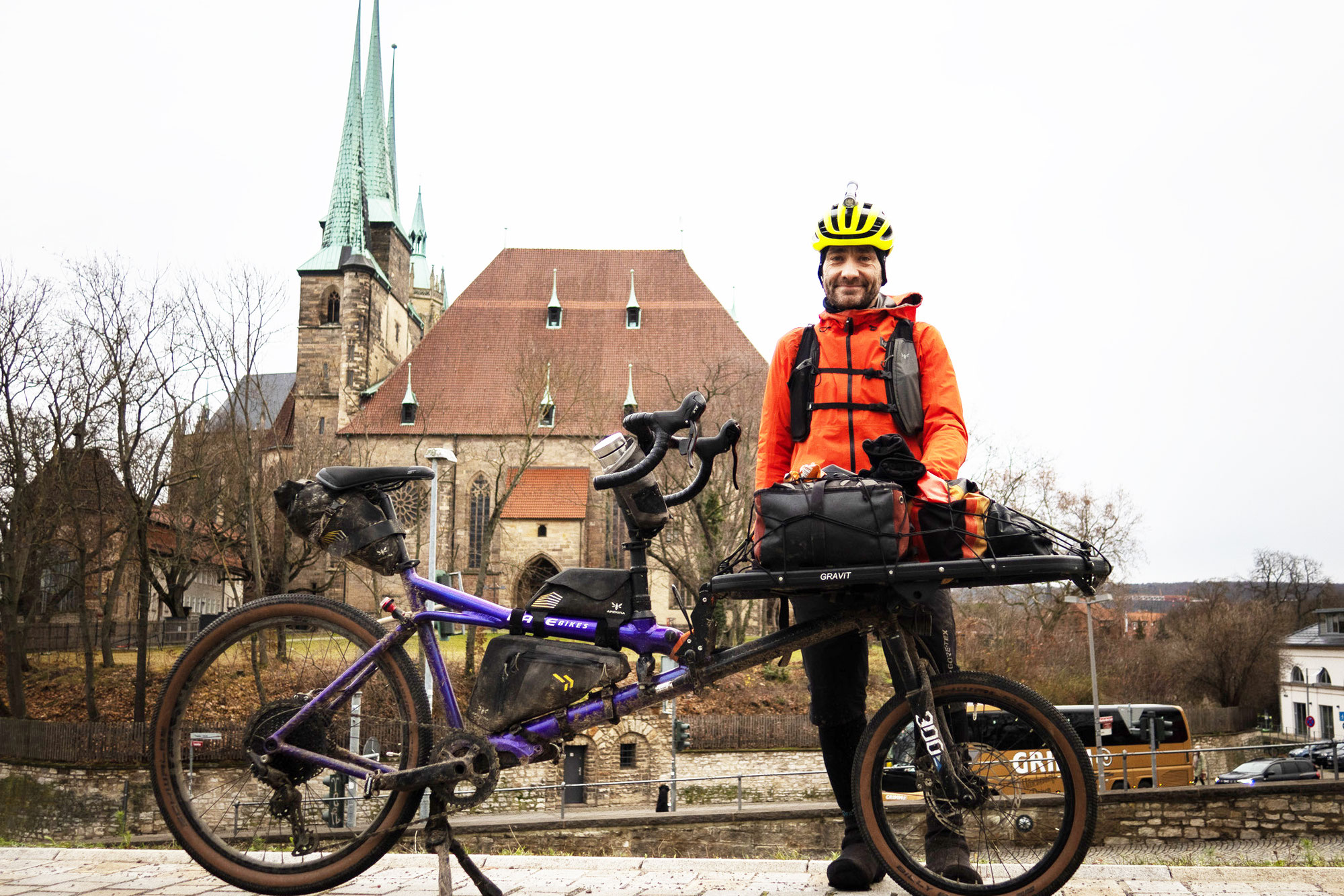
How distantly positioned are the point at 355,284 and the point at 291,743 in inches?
1845

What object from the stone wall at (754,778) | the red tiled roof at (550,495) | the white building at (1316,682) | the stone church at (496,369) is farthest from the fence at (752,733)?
the white building at (1316,682)

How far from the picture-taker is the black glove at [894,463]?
3.27 metres

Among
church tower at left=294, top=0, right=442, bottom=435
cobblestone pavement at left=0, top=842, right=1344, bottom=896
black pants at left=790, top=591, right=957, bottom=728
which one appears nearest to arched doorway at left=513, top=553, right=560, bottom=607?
church tower at left=294, top=0, right=442, bottom=435

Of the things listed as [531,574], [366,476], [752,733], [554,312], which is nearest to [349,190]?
[554,312]

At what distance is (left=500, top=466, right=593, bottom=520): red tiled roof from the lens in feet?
140

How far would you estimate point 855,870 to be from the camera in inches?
146

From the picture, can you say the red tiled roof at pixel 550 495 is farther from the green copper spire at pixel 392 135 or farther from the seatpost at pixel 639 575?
the seatpost at pixel 639 575

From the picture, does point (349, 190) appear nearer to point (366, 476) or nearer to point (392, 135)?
point (392, 135)

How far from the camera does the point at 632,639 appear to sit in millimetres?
3498

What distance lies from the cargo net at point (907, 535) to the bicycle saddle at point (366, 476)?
1286 mm

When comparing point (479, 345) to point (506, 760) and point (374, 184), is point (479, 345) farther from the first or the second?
point (506, 760)

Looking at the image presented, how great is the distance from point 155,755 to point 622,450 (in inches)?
74.3

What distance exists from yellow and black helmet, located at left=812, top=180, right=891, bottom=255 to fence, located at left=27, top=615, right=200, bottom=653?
31293 millimetres

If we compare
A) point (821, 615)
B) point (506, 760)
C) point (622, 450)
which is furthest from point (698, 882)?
point (622, 450)
